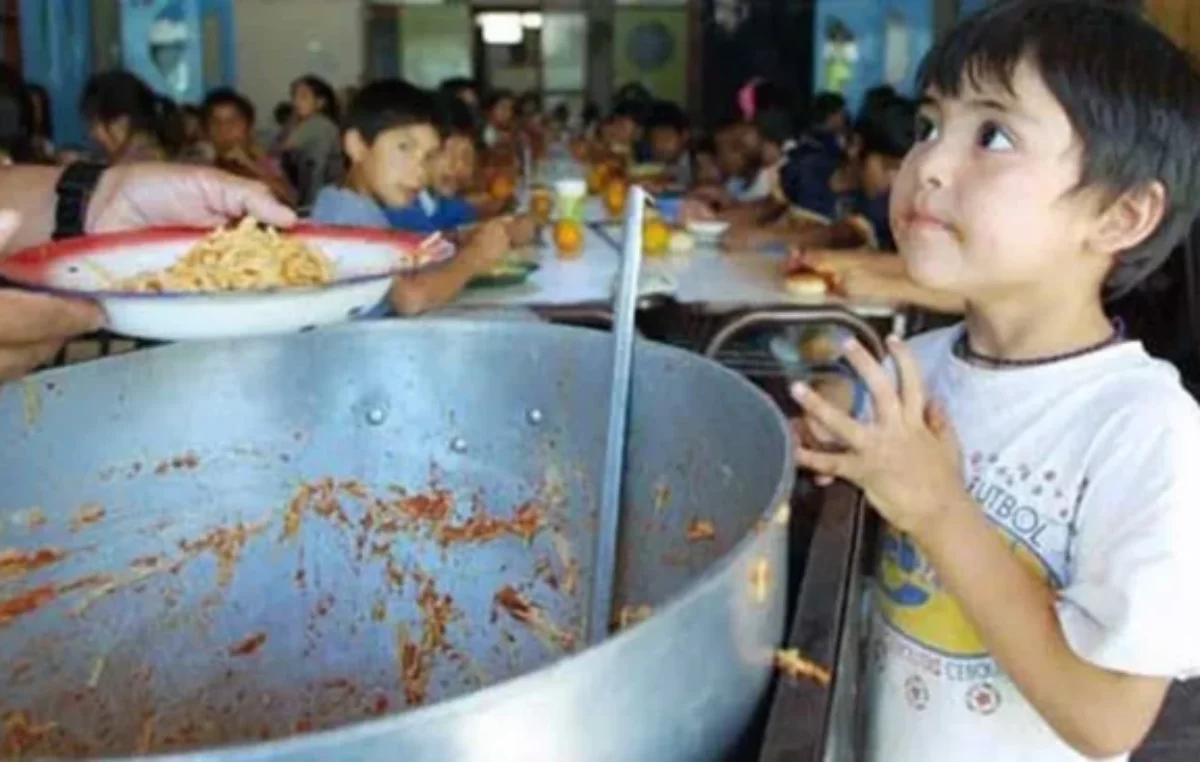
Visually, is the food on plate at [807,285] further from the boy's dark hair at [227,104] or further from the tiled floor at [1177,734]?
the boy's dark hair at [227,104]

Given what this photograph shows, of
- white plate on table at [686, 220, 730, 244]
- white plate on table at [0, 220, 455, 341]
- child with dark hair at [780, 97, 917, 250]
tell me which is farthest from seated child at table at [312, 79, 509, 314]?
white plate on table at [0, 220, 455, 341]

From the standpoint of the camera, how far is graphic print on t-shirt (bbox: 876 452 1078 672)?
3.06 feet

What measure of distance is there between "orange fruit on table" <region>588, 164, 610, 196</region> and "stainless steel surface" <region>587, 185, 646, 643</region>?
370cm

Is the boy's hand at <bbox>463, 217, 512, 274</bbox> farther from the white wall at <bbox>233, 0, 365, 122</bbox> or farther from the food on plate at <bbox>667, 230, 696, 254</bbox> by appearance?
the white wall at <bbox>233, 0, 365, 122</bbox>

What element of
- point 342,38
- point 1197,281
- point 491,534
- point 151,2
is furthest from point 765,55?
point 491,534

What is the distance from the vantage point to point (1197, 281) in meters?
3.71

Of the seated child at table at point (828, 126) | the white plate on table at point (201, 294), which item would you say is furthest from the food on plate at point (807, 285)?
the seated child at table at point (828, 126)

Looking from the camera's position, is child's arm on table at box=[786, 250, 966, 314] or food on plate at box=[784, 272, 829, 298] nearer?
child's arm on table at box=[786, 250, 966, 314]

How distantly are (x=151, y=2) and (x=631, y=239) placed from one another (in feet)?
A: 24.8

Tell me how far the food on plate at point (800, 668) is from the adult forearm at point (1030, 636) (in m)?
0.14

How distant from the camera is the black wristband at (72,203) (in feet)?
5.01

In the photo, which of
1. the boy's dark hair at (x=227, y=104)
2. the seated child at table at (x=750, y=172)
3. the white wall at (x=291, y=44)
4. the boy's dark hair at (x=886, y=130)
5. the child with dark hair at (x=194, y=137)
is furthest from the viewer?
the white wall at (x=291, y=44)

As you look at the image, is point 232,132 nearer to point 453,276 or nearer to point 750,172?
point 750,172

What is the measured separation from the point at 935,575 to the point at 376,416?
0.44 m
